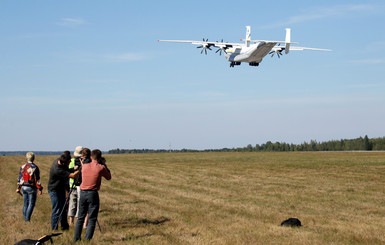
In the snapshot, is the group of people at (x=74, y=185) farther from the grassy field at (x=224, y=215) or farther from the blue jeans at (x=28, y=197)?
the grassy field at (x=224, y=215)

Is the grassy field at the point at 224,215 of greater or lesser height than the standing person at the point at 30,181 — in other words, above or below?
below

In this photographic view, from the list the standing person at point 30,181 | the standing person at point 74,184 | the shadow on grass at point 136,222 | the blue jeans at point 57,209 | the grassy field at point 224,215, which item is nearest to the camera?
the grassy field at point 224,215

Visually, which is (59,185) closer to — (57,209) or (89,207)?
(57,209)

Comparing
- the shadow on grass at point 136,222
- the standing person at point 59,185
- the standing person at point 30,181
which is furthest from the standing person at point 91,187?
the standing person at point 30,181

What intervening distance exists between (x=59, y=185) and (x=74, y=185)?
0.45 metres

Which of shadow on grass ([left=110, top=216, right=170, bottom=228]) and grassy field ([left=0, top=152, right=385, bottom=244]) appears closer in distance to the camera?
grassy field ([left=0, top=152, right=385, bottom=244])

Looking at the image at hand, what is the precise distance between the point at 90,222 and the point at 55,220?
8.54 ft

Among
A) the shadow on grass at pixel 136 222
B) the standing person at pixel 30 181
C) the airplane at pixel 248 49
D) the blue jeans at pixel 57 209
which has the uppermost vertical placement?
the airplane at pixel 248 49

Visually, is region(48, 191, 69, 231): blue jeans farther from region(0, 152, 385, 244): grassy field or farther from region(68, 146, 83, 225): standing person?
region(68, 146, 83, 225): standing person

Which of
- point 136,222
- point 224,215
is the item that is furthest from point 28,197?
point 224,215

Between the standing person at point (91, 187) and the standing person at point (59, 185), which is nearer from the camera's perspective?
the standing person at point (91, 187)

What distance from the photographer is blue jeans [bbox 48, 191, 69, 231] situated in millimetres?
12492

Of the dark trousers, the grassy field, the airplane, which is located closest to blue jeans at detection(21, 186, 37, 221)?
the grassy field

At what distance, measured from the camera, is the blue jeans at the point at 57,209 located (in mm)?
12492
